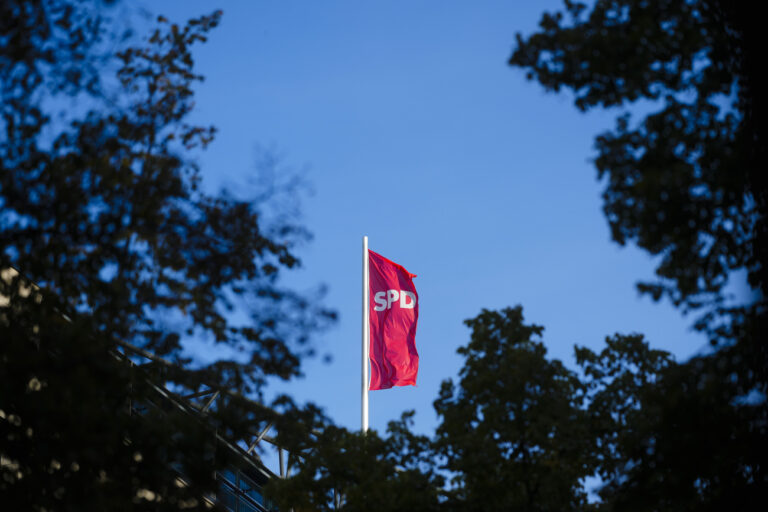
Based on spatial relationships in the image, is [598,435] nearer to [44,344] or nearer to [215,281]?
[215,281]

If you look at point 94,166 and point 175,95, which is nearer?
point 94,166

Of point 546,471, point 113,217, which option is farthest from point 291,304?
point 546,471

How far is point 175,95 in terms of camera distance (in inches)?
515

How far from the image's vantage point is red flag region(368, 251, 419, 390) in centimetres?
2341

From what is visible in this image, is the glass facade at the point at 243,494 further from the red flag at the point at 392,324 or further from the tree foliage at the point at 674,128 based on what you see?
the tree foliage at the point at 674,128

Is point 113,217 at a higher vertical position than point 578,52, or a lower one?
lower

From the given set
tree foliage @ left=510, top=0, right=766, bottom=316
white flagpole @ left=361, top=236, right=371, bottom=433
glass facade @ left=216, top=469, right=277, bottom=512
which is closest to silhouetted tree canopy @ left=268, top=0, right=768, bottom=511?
tree foliage @ left=510, top=0, right=766, bottom=316

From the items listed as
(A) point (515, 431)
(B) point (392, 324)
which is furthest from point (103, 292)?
(B) point (392, 324)

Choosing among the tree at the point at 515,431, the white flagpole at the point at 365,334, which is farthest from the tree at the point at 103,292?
the white flagpole at the point at 365,334

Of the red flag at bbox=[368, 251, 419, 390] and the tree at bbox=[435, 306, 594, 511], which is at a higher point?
the red flag at bbox=[368, 251, 419, 390]

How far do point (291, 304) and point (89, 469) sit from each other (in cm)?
359

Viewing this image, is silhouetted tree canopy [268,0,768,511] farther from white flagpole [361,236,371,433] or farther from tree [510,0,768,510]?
white flagpole [361,236,371,433]

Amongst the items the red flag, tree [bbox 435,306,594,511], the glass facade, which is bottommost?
tree [bbox 435,306,594,511]

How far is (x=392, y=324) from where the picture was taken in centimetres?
2397
